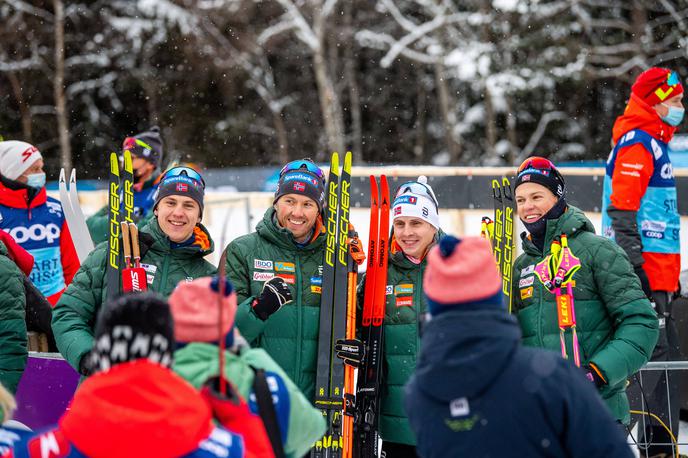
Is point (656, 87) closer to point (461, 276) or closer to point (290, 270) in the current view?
point (290, 270)

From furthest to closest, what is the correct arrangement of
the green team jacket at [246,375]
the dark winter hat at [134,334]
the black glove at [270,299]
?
the black glove at [270,299], the green team jacket at [246,375], the dark winter hat at [134,334]

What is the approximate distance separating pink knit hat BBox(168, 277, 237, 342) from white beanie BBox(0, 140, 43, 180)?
3594 mm

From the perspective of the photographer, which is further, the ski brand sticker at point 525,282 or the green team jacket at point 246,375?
the ski brand sticker at point 525,282

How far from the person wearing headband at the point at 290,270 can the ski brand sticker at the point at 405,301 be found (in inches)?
14.4

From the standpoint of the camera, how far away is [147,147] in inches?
243

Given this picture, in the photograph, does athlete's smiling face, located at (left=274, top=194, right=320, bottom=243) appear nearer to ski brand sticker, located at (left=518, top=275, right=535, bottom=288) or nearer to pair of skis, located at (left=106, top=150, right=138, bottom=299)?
pair of skis, located at (left=106, top=150, right=138, bottom=299)

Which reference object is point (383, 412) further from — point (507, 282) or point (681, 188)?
point (681, 188)

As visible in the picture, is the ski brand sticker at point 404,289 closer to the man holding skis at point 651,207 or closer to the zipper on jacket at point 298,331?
the zipper on jacket at point 298,331

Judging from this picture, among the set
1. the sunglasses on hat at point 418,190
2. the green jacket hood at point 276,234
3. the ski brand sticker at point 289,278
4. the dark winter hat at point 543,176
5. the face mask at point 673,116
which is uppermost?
the face mask at point 673,116

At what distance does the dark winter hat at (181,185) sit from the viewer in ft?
12.4

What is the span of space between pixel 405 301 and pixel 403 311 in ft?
0.16

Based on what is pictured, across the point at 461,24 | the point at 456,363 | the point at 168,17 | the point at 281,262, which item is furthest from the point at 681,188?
the point at 168,17

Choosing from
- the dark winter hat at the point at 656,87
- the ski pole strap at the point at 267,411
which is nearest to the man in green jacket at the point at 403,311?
the ski pole strap at the point at 267,411

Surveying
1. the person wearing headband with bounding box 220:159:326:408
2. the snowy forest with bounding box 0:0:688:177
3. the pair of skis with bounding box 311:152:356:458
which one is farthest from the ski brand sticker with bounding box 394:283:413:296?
the snowy forest with bounding box 0:0:688:177
